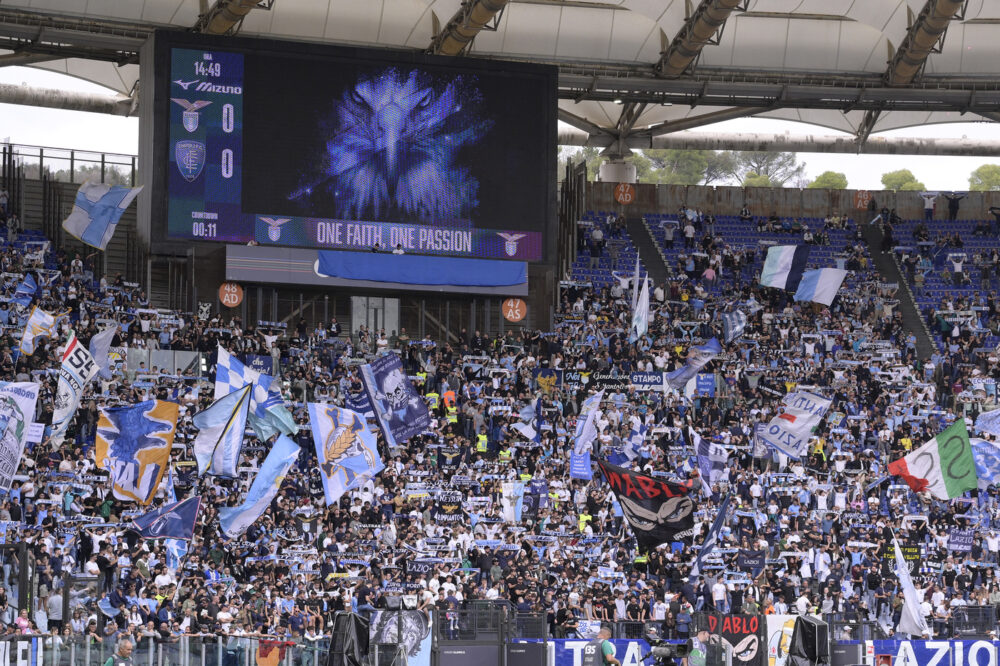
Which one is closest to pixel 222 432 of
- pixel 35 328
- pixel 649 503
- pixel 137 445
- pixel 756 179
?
pixel 137 445

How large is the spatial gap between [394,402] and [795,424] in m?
9.90

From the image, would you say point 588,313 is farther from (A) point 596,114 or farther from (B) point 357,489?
(B) point 357,489

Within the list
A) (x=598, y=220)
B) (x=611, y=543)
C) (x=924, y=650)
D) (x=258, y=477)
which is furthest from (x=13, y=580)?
(x=598, y=220)

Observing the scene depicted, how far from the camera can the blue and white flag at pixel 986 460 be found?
36625 millimetres

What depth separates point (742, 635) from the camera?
25219 millimetres

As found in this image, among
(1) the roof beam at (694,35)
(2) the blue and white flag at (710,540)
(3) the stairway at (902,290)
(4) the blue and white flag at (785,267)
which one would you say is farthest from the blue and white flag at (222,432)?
(3) the stairway at (902,290)

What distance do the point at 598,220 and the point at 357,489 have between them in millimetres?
20096

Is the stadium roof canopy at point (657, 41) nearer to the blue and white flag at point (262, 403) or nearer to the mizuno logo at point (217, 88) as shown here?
the mizuno logo at point (217, 88)

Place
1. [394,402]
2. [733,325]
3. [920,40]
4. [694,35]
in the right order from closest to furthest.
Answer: [394,402], [694,35], [920,40], [733,325]

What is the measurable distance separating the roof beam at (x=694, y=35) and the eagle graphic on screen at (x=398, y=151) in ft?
19.9

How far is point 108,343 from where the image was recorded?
35344 mm

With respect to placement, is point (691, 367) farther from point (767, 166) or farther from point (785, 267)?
point (767, 166)

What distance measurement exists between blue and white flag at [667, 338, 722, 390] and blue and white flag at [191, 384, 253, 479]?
558 inches

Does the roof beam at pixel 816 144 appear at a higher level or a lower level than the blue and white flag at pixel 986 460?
higher
